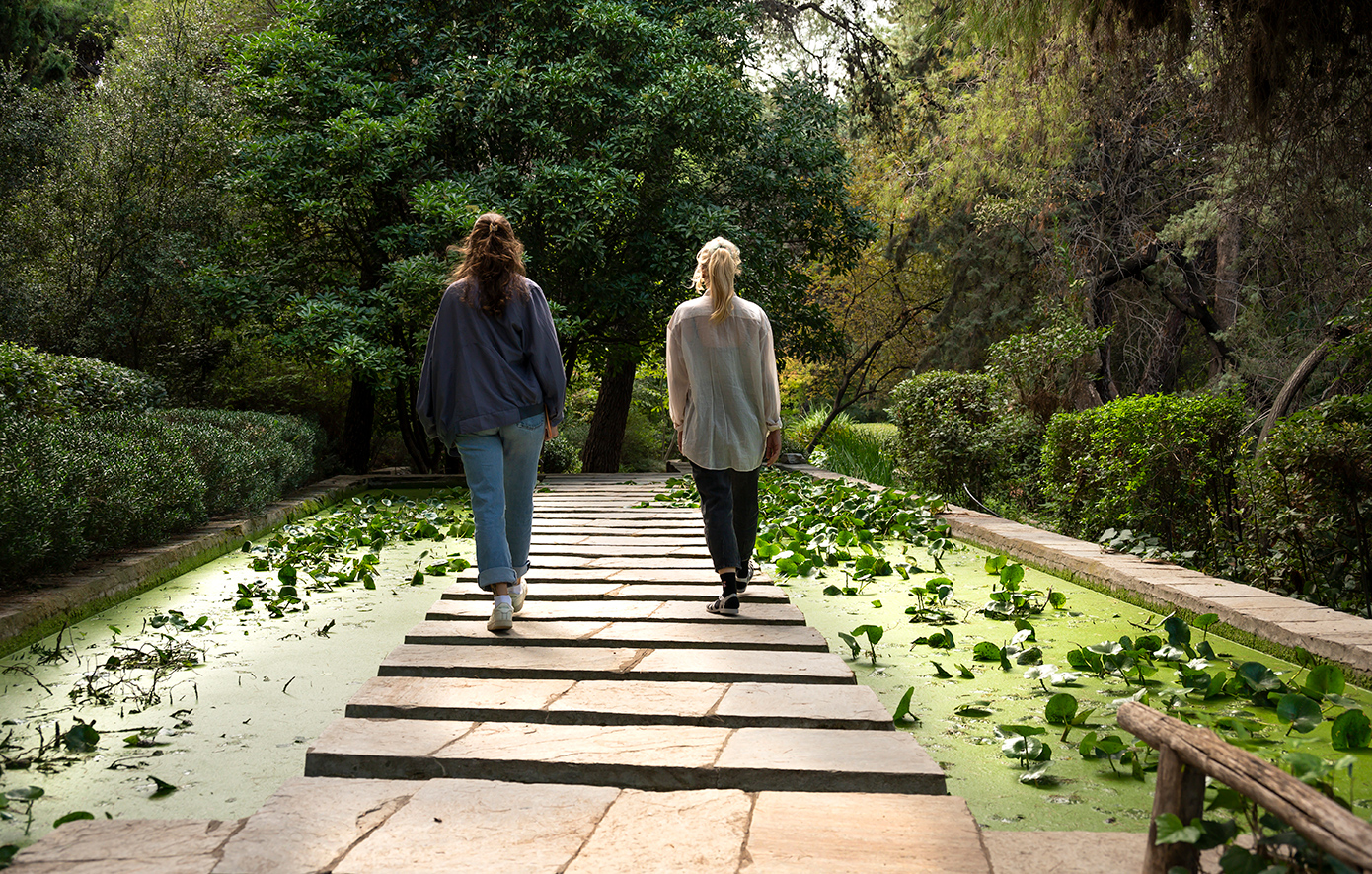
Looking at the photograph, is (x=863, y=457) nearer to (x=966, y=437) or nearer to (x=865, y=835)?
(x=966, y=437)

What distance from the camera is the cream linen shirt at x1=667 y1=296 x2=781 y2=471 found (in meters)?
4.80

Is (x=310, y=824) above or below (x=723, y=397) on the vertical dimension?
below

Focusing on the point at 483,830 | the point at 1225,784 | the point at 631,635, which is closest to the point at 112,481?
the point at 631,635

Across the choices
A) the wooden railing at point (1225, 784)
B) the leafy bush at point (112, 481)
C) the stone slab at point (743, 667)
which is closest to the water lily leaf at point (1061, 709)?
the stone slab at point (743, 667)

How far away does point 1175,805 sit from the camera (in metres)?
1.93

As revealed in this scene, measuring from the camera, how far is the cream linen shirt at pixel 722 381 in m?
4.80

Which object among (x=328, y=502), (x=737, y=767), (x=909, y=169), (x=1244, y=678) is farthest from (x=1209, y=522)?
(x=909, y=169)

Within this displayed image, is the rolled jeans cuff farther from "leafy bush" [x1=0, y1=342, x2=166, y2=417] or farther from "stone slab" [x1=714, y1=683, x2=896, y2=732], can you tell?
"leafy bush" [x1=0, y1=342, x2=166, y2=417]

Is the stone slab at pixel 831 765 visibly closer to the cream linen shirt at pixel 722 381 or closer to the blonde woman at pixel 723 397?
the blonde woman at pixel 723 397

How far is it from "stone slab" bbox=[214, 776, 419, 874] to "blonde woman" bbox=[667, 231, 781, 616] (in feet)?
7.42

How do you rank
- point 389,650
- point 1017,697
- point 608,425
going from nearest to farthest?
1. point 1017,697
2. point 389,650
3. point 608,425

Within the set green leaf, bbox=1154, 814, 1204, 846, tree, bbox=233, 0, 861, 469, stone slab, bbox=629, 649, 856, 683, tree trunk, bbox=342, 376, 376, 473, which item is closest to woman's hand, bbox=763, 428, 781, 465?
stone slab, bbox=629, 649, 856, 683

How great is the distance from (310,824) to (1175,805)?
198 cm

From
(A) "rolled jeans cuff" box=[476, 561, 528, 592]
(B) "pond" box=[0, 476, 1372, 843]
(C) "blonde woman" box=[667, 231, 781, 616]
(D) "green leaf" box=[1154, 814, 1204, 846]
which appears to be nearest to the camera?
(D) "green leaf" box=[1154, 814, 1204, 846]
